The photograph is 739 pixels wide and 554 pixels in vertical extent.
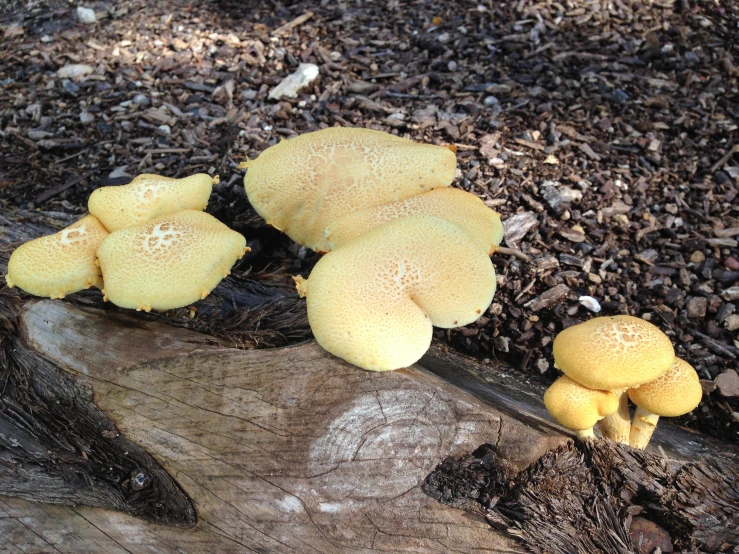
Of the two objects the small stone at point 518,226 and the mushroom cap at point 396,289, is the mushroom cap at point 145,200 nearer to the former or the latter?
the mushroom cap at point 396,289

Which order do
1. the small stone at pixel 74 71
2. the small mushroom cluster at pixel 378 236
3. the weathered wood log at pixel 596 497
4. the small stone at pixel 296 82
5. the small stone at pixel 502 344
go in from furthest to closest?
the small stone at pixel 74 71, the small stone at pixel 296 82, the small stone at pixel 502 344, the small mushroom cluster at pixel 378 236, the weathered wood log at pixel 596 497

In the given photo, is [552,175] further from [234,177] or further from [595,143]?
[234,177]

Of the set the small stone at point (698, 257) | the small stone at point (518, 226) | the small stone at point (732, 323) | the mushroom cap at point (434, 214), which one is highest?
the mushroom cap at point (434, 214)

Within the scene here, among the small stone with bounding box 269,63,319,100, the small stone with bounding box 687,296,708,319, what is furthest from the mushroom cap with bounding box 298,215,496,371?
the small stone with bounding box 269,63,319,100

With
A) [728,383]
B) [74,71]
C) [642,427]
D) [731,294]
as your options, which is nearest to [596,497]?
[642,427]

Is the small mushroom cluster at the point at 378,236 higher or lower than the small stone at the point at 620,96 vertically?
higher

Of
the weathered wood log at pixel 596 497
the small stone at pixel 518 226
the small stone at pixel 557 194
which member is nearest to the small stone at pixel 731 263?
the small stone at pixel 557 194

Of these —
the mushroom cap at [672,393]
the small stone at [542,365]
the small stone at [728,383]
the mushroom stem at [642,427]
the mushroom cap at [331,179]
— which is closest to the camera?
A: the mushroom cap at [672,393]

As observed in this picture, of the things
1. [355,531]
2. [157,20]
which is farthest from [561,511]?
[157,20]
